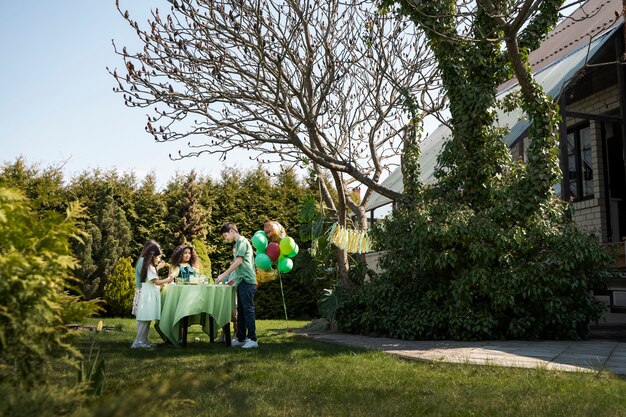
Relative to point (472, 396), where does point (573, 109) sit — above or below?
above

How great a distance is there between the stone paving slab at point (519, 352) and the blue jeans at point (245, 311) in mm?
1413

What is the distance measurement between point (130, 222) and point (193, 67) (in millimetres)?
6835

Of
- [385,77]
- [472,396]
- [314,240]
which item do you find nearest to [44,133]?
[314,240]

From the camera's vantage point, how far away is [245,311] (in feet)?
29.6

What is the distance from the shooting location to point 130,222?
16672 mm

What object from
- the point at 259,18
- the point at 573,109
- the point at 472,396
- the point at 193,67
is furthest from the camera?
the point at 573,109

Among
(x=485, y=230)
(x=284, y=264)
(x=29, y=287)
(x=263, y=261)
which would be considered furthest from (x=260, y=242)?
(x=29, y=287)

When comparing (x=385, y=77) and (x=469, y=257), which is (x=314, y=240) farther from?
(x=469, y=257)

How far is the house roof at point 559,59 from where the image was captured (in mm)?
11617

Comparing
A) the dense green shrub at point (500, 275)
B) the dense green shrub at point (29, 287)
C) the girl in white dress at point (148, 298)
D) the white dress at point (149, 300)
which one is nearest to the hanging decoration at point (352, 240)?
the dense green shrub at point (500, 275)

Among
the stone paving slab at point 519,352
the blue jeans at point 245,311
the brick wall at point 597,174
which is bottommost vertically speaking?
the stone paving slab at point 519,352

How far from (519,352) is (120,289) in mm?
10617

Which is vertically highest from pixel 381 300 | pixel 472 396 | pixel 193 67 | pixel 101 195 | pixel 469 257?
pixel 193 67

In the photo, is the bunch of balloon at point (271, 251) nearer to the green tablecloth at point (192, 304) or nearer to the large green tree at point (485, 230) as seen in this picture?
the large green tree at point (485, 230)
